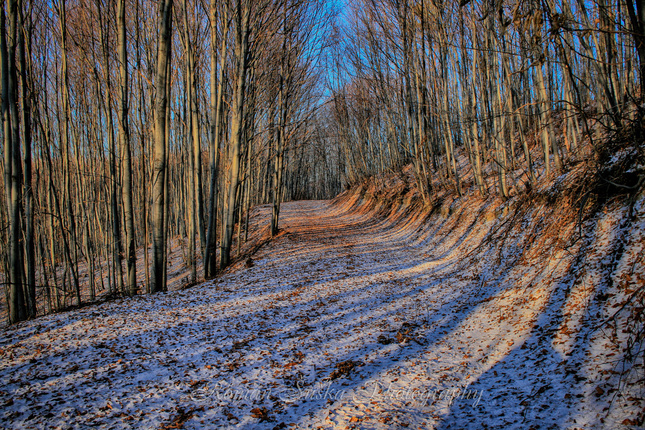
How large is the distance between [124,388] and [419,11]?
39.0ft

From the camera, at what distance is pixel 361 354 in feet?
11.9

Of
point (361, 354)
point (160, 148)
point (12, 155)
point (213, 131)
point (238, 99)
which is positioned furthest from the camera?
point (238, 99)

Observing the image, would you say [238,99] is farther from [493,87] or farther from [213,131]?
[493,87]

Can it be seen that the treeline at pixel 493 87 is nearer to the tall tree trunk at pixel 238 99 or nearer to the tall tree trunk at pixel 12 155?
the tall tree trunk at pixel 238 99

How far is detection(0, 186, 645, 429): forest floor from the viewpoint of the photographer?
2516mm

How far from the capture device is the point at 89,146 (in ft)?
38.4

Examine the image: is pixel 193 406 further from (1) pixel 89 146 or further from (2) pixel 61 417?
(1) pixel 89 146

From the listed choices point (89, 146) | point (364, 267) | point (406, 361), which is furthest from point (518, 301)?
point (89, 146)

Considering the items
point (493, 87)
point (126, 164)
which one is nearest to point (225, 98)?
point (126, 164)

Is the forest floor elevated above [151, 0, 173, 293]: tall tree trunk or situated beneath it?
situated beneath

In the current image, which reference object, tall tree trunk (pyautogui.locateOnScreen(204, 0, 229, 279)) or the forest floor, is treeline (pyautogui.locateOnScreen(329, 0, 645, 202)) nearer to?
the forest floor

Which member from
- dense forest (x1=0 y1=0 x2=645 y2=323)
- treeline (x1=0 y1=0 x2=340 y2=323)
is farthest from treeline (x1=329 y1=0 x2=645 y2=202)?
treeline (x1=0 y1=0 x2=340 y2=323)

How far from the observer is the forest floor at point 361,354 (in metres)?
2.52

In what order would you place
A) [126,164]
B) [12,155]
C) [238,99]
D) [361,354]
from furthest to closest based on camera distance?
[238,99]
[126,164]
[12,155]
[361,354]
